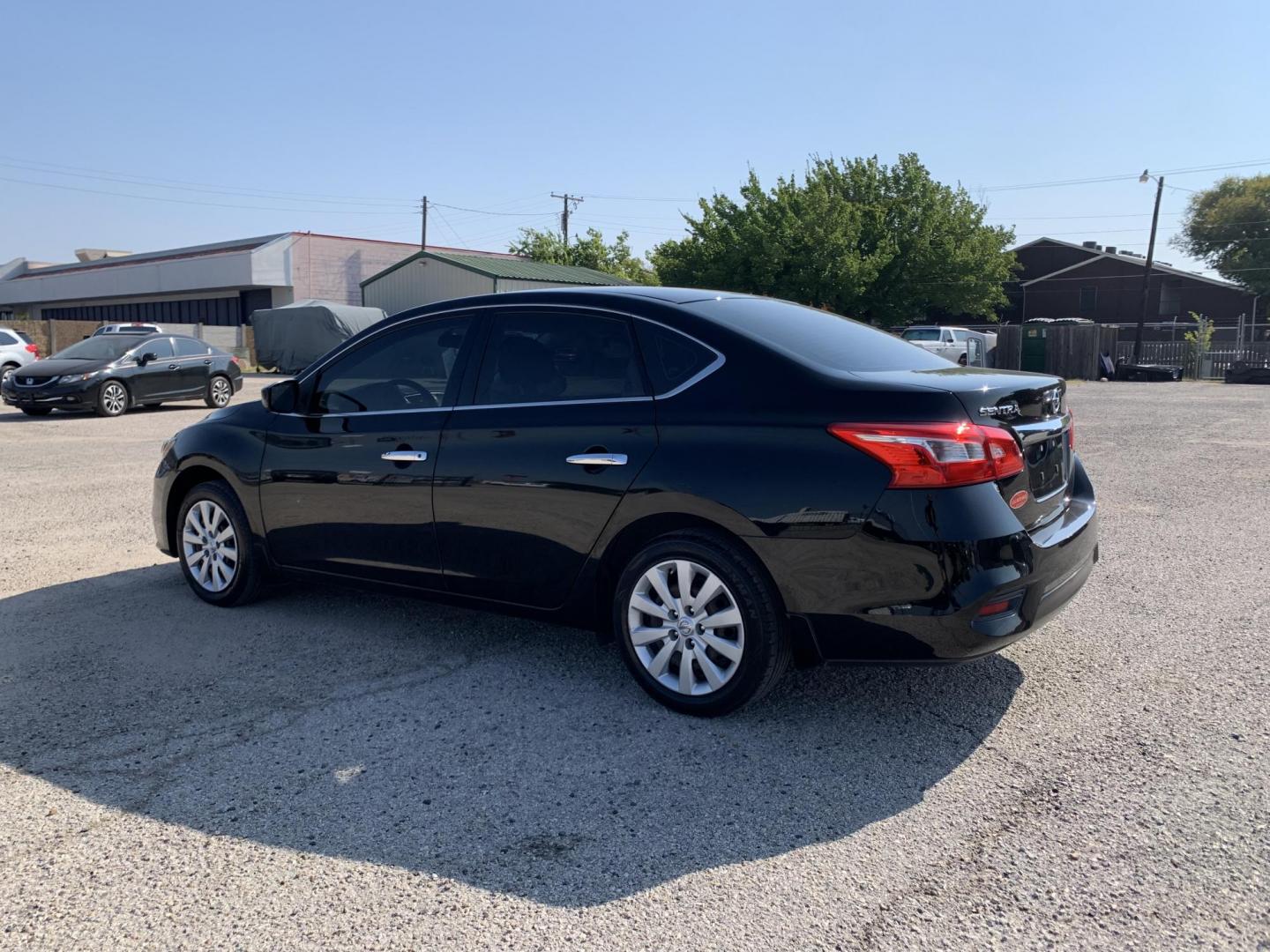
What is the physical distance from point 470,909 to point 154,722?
194cm

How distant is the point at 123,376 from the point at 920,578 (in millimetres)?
17364

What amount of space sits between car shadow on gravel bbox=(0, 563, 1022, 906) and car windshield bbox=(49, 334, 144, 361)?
14.2 meters

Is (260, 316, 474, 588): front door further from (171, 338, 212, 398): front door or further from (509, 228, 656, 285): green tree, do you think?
(509, 228, 656, 285): green tree

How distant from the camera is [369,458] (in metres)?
4.88

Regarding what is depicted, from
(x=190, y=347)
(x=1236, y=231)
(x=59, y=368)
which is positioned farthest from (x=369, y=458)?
(x=1236, y=231)

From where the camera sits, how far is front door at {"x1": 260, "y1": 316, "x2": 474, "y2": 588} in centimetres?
471

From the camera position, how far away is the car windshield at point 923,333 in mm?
33094

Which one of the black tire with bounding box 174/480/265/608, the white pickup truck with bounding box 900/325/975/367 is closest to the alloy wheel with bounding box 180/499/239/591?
the black tire with bounding box 174/480/265/608

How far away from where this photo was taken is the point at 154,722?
402 cm

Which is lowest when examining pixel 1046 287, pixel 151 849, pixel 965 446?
pixel 151 849

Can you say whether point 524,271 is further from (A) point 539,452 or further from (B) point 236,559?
(A) point 539,452

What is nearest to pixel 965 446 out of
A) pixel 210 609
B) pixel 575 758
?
pixel 575 758

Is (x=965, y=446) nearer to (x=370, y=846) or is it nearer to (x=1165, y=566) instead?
(x=370, y=846)

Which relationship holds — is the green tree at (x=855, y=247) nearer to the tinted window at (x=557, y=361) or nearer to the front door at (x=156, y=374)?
the front door at (x=156, y=374)
